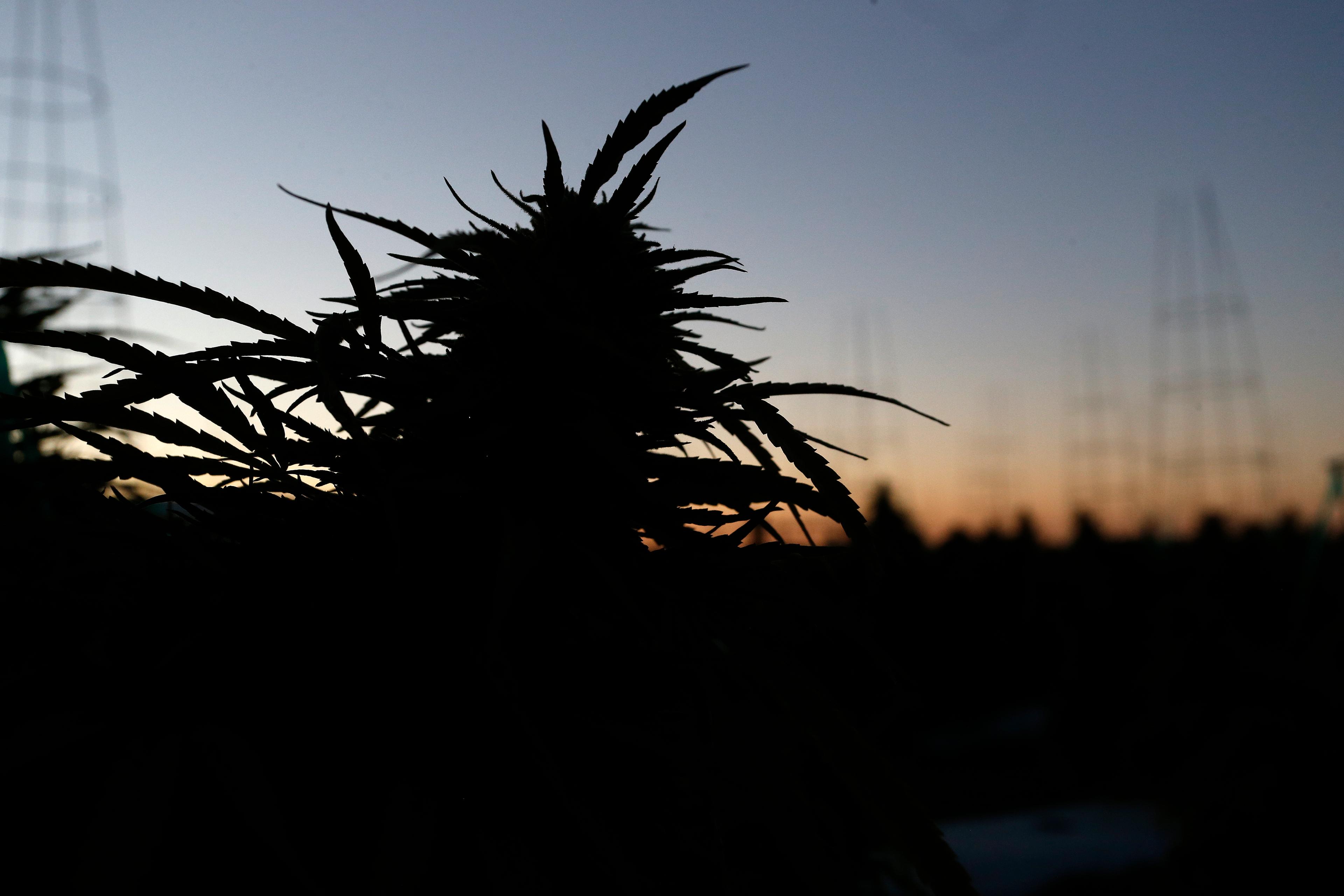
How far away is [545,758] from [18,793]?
0.39 meters

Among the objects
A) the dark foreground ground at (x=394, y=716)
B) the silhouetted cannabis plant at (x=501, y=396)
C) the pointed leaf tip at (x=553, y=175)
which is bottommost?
the dark foreground ground at (x=394, y=716)

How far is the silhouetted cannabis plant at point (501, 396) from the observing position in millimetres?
820

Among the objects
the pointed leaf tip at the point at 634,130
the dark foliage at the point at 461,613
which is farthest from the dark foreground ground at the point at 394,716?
the pointed leaf tip at the point at 634,130

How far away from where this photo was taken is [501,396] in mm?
884

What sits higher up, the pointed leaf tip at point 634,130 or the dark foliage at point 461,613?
the pointed leaf tip at point 634,130

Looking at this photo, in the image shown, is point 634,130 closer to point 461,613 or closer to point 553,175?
point 553,175

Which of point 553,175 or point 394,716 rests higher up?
point 553,175

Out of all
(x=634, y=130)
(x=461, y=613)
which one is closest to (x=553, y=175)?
(x=634, y=130)

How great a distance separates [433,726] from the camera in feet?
2.39

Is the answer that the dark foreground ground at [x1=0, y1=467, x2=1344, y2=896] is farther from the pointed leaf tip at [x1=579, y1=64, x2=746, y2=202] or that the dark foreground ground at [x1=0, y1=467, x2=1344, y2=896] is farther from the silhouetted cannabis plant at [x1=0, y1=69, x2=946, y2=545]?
the pointed leaf tip at [x1=579, y1=64, x2=746, y2=202]

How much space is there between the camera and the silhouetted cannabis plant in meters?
0.82

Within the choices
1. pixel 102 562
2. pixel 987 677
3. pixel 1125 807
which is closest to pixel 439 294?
pixel 102 562

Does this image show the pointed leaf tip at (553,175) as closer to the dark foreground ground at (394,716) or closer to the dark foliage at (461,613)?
the dark foliage at (461,613)

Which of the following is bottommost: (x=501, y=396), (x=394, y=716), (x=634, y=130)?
(x=394, y=716)
